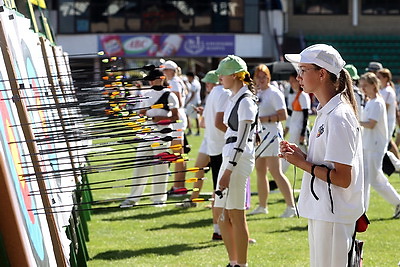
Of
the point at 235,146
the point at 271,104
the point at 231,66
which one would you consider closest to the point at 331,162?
the point at 235,146

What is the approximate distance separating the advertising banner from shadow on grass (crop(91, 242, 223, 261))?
33255mm

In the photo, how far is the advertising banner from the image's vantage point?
41.8 meters

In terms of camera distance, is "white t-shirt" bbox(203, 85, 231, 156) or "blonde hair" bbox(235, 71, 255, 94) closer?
"blonde hair" bbox(235, 71, 255, 94)

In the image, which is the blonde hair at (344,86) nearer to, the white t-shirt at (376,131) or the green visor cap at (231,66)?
the green visor cap at (231,66)

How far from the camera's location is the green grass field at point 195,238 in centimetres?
794

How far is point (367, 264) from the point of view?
7676mm

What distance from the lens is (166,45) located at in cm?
4188

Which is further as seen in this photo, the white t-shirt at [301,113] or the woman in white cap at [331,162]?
the white t-shirt at [301,113]

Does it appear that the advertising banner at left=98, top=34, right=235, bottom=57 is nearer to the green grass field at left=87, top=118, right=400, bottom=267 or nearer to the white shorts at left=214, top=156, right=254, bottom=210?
the green grass field at left=87, top=118, right=400, bottom=267

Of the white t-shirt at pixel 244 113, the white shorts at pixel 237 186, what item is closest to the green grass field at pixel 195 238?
the white shorts at pixel 237 186

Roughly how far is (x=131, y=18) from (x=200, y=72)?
4141 millimetres

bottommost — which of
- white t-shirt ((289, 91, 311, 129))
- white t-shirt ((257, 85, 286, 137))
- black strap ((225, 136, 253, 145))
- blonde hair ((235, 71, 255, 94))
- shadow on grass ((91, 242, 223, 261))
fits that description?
shadow on grass ((91, 242, 223, 261))

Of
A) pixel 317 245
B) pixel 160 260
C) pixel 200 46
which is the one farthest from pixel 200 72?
pixel 317 245

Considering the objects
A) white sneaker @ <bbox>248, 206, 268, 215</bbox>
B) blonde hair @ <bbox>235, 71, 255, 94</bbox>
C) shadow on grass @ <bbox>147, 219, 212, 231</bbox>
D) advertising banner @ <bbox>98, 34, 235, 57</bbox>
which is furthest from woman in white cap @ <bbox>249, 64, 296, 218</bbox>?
advertising banner @ <bbox>98, 34, 235, 57</bbox>
